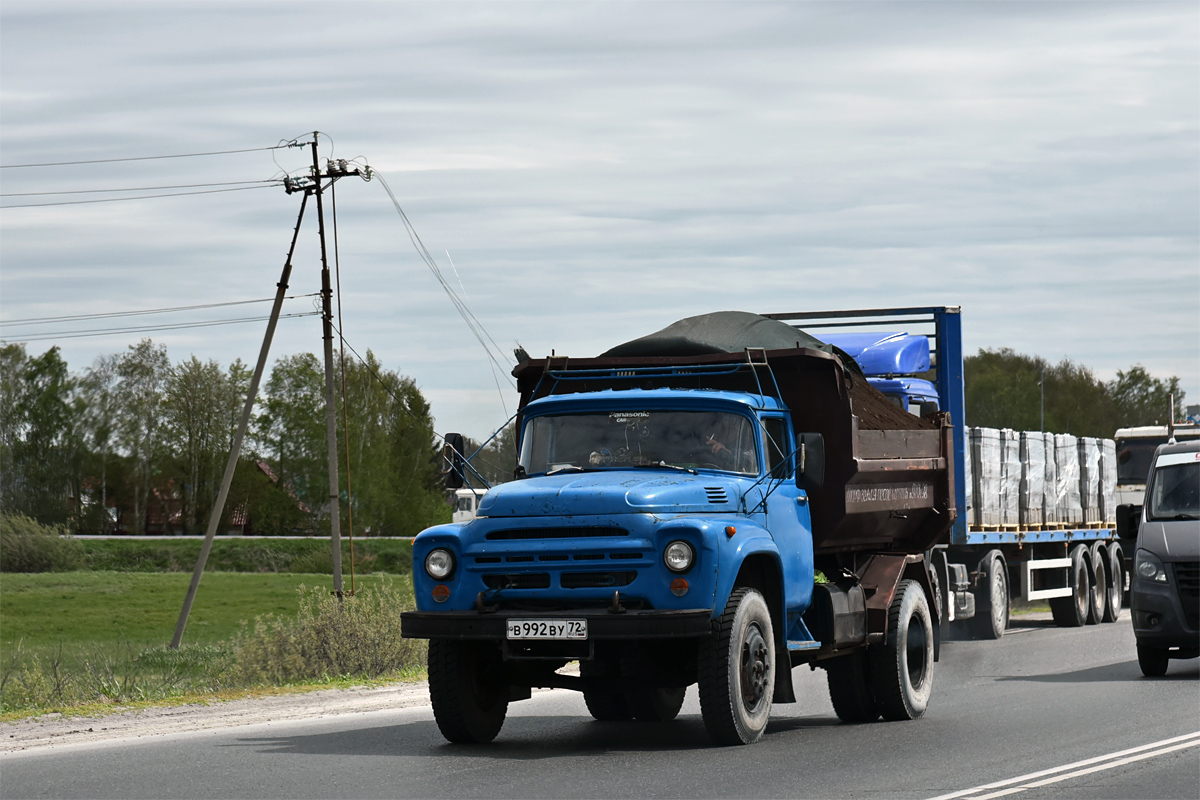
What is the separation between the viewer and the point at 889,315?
21078mm

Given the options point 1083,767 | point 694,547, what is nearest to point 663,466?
point 694,547

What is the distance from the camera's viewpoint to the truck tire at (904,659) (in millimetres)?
12391

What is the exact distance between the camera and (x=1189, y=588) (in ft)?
49.8

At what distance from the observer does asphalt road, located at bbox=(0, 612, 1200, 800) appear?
872 centimetres

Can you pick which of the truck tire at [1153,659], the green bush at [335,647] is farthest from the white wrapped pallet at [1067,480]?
the green bush at [335,647]

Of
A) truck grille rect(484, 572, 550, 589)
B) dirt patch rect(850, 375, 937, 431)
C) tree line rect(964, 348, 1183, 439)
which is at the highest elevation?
tree line rect(964, 348, 1183, 439)

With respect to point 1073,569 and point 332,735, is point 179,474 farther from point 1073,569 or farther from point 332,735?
point 332,735

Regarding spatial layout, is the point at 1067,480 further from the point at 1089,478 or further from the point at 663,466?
the point at 663,466

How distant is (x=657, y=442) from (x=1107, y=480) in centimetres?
2094

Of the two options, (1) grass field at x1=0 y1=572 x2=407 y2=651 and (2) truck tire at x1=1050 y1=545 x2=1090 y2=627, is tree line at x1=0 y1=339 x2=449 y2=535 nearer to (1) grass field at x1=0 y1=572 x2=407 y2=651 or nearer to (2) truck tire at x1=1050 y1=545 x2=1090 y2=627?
(1) grass field at x1=0 y1=572 x2=407 y2=651

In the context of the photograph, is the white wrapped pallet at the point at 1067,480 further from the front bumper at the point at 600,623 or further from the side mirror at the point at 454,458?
the front bumper at the point at 600,623

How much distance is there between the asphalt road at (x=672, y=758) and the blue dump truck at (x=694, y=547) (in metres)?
0.45

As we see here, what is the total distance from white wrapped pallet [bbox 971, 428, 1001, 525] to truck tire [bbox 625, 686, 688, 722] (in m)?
11.5

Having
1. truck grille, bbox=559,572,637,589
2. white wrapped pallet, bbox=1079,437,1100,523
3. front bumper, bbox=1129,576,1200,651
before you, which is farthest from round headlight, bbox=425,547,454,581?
white wrapped pallet, bbox=1079,437,1100,523
